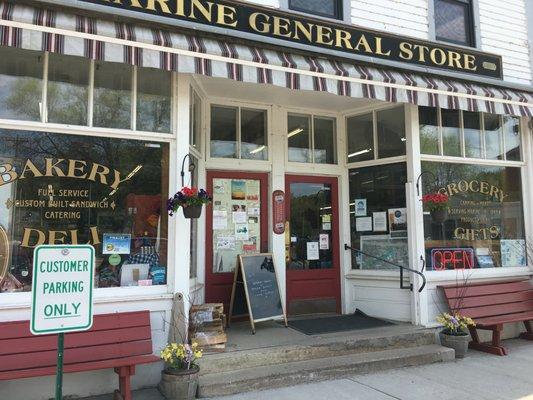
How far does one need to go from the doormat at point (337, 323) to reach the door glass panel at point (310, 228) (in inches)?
32.9

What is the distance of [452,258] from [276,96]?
11.9 ft

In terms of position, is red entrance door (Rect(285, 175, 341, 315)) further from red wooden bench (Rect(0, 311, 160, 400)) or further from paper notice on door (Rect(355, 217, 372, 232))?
red wooden bench (Rect(0, 311, 160, 400))

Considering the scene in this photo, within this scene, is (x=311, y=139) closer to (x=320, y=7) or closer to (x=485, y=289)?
(x=320, y=7)

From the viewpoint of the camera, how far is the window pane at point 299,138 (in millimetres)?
7281

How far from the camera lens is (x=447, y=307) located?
6637 millimetres

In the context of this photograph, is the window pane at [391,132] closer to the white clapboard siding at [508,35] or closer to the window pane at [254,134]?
the window pane at [254,134]

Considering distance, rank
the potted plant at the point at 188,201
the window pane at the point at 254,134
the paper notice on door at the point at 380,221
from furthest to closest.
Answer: the paper notice on door at the point at 380,221 < the window pane at the point at 254,134 < the potted plant at the point at 188,201

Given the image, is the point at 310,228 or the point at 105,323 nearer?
the point at 105,323

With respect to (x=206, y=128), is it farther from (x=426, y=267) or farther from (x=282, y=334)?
(x=426, y=267)

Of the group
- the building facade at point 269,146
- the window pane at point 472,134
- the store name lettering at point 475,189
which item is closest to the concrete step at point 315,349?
the building facade at point 269,146

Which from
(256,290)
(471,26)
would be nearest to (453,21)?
(471,26)

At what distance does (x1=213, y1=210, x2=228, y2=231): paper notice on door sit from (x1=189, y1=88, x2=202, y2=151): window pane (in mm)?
970

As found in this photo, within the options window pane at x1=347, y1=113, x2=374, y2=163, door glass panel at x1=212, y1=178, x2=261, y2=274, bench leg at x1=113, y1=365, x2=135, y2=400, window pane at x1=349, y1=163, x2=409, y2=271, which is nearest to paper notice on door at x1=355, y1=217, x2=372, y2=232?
window pane at x1=349, y1=163, x2=409, y2=271

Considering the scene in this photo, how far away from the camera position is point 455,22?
7.78 m
